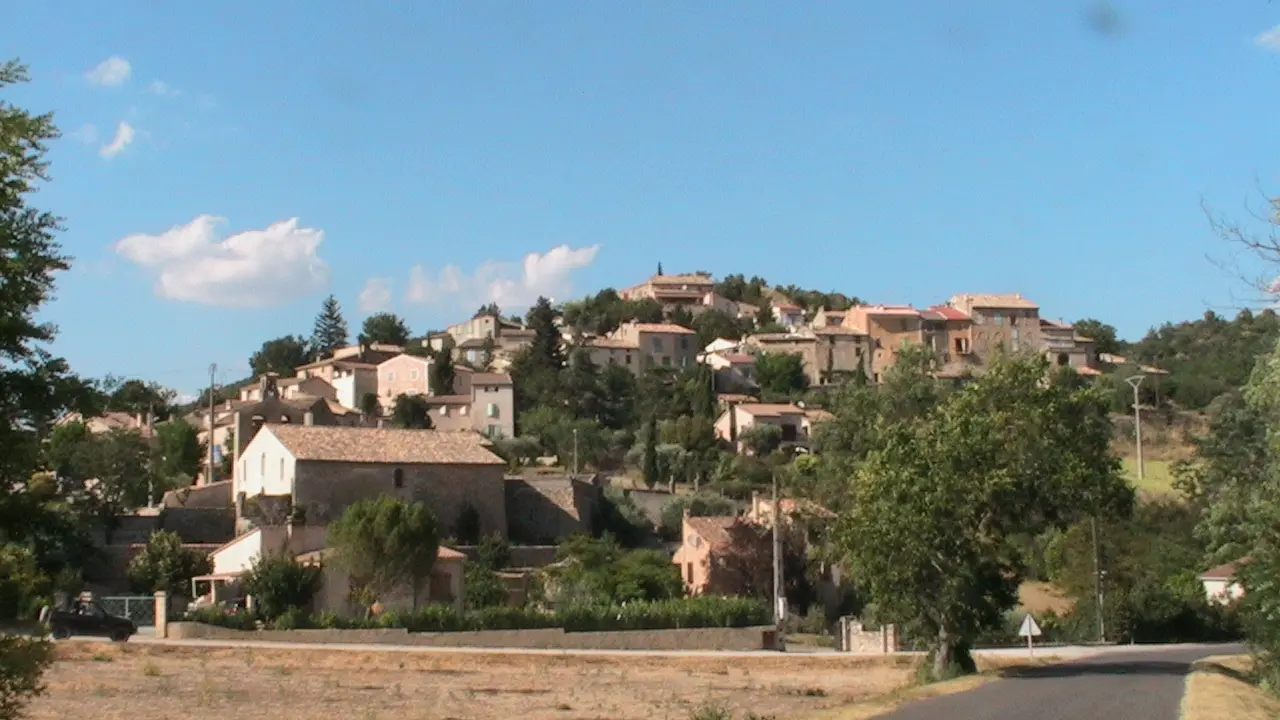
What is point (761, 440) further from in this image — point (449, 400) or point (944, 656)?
point (944, 656)

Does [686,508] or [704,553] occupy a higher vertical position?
[686,508]

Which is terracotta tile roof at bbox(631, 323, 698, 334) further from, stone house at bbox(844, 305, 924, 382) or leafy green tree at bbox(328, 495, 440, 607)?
leafy green tree at bbox(328, 495, 440, 607)

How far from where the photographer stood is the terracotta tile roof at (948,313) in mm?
154575

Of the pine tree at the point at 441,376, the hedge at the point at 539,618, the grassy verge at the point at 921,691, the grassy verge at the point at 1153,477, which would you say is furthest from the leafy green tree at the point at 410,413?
the grassy verge at the point at 921,691

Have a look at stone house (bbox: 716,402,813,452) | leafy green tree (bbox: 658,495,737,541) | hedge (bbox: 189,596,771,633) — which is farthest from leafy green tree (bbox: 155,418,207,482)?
hedge (bbox: 189,596,771,633)

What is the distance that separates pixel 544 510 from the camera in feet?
263

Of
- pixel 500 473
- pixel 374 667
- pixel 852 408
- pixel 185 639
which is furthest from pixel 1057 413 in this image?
pixel 500 473

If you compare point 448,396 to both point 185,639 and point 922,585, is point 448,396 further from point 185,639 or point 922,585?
point 922,585

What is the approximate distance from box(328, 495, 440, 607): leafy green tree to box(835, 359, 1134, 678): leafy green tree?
2484 cm

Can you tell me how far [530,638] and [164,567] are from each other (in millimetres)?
19248

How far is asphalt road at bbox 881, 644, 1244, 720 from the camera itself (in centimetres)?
2605

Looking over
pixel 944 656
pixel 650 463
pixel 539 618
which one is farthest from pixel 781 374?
pixel 944 656

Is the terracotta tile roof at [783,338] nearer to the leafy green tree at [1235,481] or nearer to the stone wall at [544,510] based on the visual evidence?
the stone wall at [544,510]

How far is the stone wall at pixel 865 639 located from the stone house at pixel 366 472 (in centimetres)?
2505
